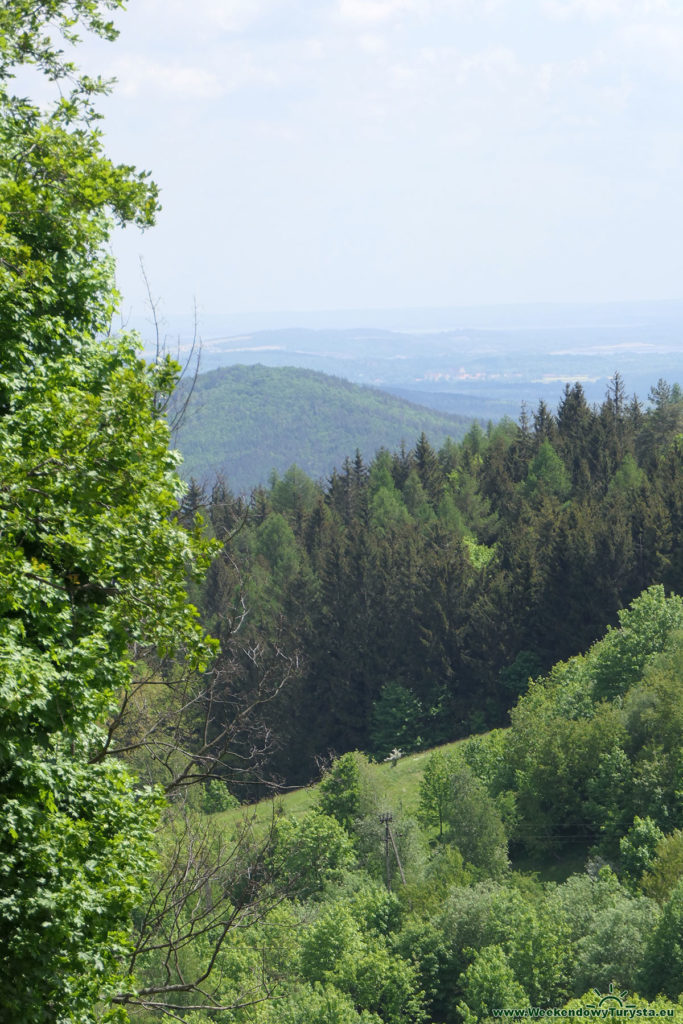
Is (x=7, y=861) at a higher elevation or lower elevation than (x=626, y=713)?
higher

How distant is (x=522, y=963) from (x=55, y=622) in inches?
1128

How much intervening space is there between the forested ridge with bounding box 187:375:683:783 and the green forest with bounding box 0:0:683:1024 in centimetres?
28

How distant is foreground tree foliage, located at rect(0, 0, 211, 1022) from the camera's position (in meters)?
8.56

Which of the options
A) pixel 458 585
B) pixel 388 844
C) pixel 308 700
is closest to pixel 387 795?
pixel 388 844

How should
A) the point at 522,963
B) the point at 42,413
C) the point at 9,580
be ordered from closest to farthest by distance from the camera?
1. the point at 9,580
2. the point at 42,413
3. the point at 522,963

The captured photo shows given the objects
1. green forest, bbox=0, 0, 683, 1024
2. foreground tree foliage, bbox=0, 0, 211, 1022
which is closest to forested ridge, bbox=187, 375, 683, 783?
green forest, bbox=0, 0, 683, 1024

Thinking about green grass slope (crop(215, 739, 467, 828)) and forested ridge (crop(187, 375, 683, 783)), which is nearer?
green grass slope (crop(215, 739, 467, 828))

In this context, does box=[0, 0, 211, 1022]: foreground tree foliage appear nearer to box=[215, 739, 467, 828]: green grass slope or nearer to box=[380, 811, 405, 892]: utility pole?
box=[380, 811, 405, 892]: utility pole

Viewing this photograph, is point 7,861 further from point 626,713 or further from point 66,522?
point 626,713

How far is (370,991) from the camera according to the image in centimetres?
3297

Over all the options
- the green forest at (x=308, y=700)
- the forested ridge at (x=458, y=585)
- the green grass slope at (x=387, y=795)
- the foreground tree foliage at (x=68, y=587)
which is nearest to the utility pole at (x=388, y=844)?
the green forest at (x=308, y=700)

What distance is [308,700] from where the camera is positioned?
8169 centimetres

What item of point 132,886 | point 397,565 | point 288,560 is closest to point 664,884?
point 132,886

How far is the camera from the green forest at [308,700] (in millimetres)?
9125
